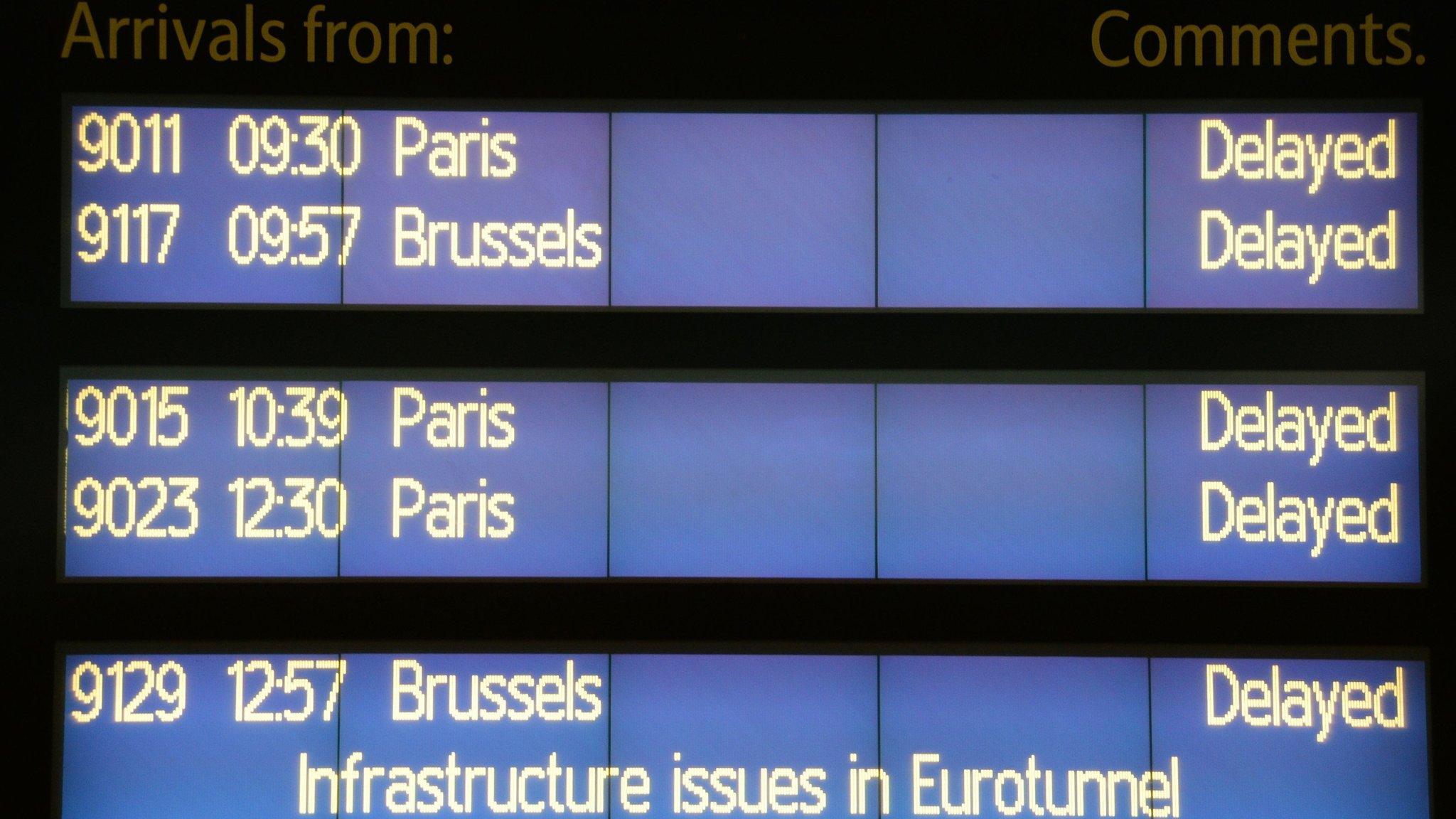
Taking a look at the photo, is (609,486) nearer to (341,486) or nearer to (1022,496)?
(341,486)

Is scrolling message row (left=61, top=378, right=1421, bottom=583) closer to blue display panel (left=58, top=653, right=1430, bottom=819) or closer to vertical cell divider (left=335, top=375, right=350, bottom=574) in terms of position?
vertical cell divider (left=335, top=375, right=350, bottom=574)

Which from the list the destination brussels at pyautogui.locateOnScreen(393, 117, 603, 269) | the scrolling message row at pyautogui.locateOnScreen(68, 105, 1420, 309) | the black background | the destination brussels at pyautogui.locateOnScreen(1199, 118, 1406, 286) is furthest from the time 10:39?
the destination brussels at pyautogui.locateOnScreen(1199, 118, 1406, 286)

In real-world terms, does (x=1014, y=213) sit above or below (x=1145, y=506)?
above

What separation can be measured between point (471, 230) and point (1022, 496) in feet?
6.71

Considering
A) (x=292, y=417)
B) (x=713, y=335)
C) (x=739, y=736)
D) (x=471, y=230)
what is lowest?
(x=739, y=736)

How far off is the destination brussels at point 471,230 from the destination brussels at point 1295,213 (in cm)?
208

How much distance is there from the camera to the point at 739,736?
413 cm

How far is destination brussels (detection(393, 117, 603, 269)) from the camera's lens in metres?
4.13

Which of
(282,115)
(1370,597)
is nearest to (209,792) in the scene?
(282,115)

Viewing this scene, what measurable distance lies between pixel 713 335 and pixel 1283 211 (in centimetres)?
195

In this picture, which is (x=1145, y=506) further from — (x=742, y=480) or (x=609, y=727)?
(x=609, y=727)

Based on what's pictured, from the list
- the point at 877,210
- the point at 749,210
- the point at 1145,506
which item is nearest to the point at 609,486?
the point at 749,210

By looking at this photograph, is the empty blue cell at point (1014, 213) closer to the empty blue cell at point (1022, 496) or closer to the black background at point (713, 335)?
the black background at point (713, 335)

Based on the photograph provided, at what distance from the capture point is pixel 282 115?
4.15 metres
